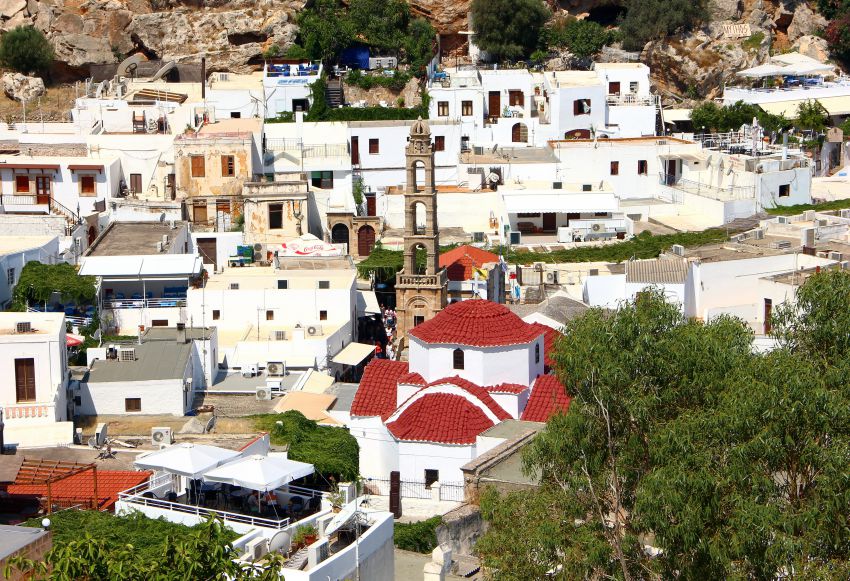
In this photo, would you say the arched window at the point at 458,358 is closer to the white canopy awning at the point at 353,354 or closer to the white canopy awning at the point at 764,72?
the white canopy awning at the point at 353,354

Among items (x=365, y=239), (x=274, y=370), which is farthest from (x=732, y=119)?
(x=274, y=370)

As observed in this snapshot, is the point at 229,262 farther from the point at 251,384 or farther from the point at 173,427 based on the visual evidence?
the point at 173,427

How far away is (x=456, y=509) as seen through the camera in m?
33.2

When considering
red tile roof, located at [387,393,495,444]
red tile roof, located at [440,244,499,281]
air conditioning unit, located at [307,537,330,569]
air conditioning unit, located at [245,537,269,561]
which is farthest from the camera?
red tile roof, located at [440,244,499,281]

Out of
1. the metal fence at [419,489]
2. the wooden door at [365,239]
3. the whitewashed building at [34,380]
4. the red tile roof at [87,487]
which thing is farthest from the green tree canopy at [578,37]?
the red tile roof at [87,487]

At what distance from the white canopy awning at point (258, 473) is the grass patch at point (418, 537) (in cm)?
386

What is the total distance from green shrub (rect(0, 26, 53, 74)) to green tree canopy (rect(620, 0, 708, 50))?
77.5ft

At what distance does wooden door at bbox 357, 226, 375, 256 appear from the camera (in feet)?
186

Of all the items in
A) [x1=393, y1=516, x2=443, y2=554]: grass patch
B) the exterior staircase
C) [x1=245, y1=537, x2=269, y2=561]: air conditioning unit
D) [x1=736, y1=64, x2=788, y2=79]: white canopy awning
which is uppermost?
[x1=736, y1=64, x2=788, y2=79]: white canopy awning

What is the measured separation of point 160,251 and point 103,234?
3166mm

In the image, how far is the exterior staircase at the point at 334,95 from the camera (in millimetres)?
64062

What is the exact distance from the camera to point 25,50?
69.2m

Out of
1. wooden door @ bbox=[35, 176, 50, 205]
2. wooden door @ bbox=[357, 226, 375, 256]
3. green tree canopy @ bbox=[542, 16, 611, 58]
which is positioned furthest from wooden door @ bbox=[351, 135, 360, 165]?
green tree canopy @ bbox=[542, 16, 611, 58]

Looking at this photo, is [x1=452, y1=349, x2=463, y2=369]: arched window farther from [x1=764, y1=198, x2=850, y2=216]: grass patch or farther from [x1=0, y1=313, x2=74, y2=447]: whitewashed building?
[x1=764, y1=198, x2=850, y2=216]: grass patch
